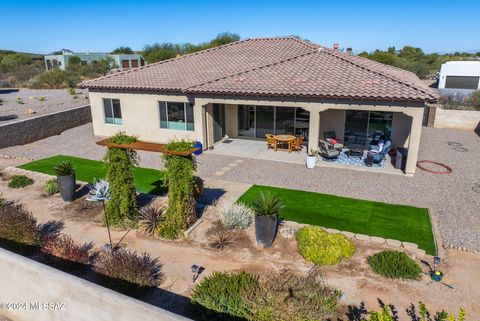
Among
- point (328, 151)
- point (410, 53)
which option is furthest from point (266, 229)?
point (410, 53)

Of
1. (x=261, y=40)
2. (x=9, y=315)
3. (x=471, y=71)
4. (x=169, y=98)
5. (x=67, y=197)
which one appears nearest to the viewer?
(x=9, y=315)

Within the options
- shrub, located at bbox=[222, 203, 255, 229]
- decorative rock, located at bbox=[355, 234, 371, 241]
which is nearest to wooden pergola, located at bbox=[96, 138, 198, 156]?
shrub, located at bbox=[222, 203, 255, 229]

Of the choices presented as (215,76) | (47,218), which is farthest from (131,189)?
(215,76)

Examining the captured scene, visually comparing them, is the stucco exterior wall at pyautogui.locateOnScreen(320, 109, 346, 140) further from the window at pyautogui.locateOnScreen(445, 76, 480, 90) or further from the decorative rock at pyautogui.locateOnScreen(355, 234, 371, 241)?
the window at pyautogui.locateOnScreen(445, 76, 480, 90)

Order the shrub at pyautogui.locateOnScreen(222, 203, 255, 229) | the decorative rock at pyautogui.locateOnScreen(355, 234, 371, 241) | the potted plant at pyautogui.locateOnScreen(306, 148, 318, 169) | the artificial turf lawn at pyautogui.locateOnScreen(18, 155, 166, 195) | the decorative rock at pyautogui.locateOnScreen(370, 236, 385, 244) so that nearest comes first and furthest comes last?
the decorative rock at pyautogui.locateOnScreen(370, 236, 385, 244) < the decorative rock at pyautogui.locateOnScreen(355, 234, 371, 241) < the shrub at pyautogui.locateOnScreen(222, 203, 255, 229) < the artificial turf lawn at pyautogui.locateOnScreen(18, 155, 166, 195) < the potted plant at pyautogui.locateOnScreen(306, 148, 318, 169)

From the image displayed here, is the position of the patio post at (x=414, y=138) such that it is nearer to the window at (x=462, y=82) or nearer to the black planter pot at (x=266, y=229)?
the black planter pot at (x=266, y=229)

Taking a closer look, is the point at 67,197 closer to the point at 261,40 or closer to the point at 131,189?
the point at 131,189

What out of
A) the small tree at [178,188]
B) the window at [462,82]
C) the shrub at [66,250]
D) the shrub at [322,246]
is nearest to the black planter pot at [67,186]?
the shrub at [66,250]
